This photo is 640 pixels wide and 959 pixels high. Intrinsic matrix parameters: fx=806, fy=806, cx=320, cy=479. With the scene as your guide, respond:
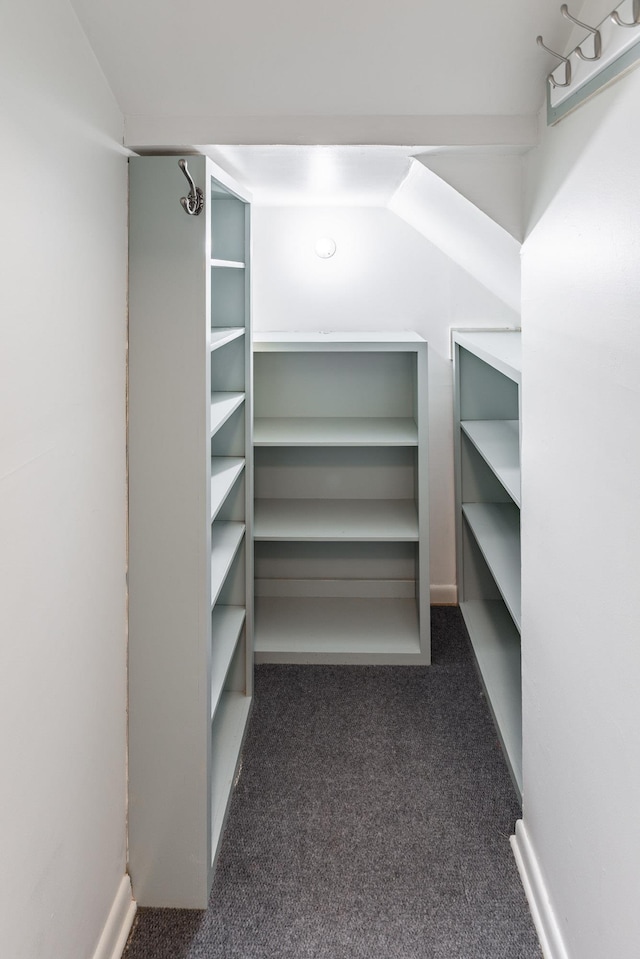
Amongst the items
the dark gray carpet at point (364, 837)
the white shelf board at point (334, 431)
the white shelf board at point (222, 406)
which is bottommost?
the dark gray carpet at point (364, 837)

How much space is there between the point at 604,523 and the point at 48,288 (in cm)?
88

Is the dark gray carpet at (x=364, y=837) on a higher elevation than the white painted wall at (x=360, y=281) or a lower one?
lower

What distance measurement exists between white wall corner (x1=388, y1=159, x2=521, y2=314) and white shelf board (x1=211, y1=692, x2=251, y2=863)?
4.80 ft

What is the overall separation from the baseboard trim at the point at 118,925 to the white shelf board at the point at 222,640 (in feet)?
1.36

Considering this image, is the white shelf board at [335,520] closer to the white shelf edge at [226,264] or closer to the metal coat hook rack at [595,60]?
the white shelf edge at [226,264]

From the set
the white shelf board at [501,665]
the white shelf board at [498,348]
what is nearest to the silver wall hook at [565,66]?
the white shelf board at [498,348]

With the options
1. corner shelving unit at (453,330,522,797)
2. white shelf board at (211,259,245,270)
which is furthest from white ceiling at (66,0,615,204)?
corner shelving unit at (453,330,522,797)

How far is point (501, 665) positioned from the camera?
269 centimetres

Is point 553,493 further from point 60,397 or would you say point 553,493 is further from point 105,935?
point 105,935

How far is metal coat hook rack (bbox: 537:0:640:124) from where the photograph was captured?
A: 1.02 meters

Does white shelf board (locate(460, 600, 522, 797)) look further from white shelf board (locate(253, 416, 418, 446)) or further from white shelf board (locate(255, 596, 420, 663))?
white shelf board (locate(253, 416, 418, 446))

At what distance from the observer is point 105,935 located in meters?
1.50

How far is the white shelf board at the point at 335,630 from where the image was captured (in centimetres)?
291

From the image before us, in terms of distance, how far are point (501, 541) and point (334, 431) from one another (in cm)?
77
